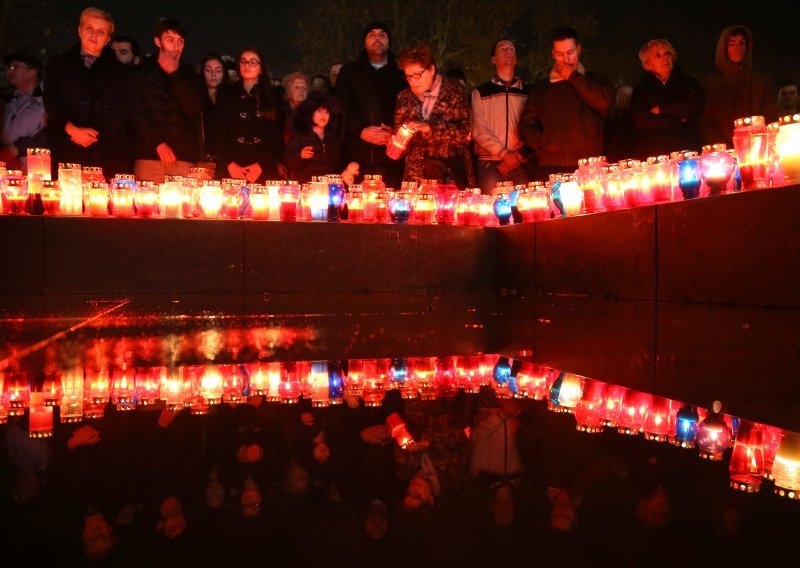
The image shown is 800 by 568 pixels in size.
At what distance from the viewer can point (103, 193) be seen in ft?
16.9

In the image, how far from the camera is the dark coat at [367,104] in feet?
21.5

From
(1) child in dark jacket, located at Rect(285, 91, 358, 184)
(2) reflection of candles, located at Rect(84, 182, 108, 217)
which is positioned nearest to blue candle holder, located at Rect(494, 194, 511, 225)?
(1) child in dark jacket, located at Rect(285, 91, 358, 184)

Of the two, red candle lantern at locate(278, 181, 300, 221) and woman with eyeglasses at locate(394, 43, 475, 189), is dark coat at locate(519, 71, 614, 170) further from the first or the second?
red candle lantern at locate(278, 181, 300, 221)

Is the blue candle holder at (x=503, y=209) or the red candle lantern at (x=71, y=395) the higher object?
the blue candle holder at (x=503, y=209)

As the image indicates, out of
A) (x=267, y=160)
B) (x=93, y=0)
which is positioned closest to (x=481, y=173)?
(x=267, y=160)

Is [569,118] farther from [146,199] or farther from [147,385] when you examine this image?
[147,385]

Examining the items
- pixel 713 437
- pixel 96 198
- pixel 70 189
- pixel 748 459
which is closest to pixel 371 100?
pixel 96 198

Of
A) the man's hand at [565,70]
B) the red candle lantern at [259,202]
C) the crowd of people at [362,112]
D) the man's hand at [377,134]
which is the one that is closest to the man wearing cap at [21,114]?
the crowd of people at [362,112]

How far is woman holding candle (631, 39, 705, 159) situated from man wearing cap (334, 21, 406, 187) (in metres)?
2.11

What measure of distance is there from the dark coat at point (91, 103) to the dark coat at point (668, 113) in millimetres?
4291

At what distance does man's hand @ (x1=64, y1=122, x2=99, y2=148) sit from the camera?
5965mm

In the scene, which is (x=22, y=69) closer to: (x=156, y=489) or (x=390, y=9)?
(x=156, y=489)

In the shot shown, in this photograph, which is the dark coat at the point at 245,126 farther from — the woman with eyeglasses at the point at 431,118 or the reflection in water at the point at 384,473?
the reflection in water at the point at 384,473

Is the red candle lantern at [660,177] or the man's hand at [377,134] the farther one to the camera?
the man's hand at [377,134]
